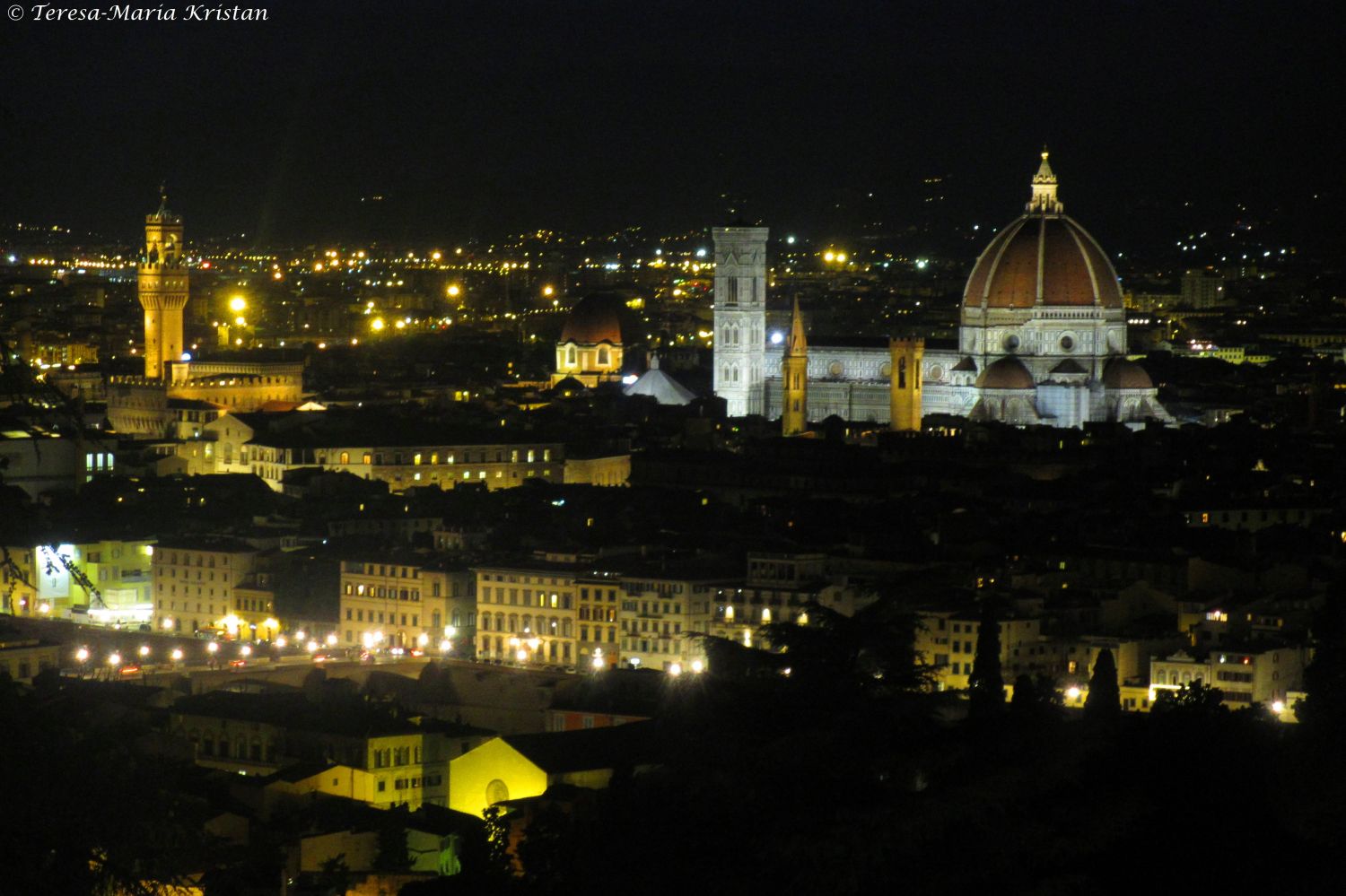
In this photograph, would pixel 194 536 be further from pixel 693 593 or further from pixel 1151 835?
pixel 1151 835

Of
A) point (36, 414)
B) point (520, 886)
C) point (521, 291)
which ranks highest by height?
point (521, 291)

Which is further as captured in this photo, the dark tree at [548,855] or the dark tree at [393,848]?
the dark tree at [393,848]

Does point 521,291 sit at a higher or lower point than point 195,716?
higher

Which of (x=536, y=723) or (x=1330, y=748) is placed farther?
(x=536, y=723)

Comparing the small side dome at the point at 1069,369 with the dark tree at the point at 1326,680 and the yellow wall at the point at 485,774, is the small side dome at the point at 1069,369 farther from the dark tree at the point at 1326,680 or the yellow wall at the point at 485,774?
the yellow wall at the point at 485,774

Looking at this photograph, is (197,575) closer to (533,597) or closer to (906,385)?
(533,597)

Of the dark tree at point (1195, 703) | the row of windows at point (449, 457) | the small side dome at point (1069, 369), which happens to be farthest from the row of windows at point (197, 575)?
the small side dome at point (1069, 369)

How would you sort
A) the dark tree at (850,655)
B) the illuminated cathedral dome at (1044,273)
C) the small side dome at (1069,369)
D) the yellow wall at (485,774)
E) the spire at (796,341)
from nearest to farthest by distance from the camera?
the dark tree at (850,655)
the yellow wall at (485,774)
the spire at (796,341)
the small side dome at (1069,369)
the illuminated cathedral dome at (1044,273)

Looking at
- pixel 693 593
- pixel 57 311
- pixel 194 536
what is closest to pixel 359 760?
pixel 693 593
